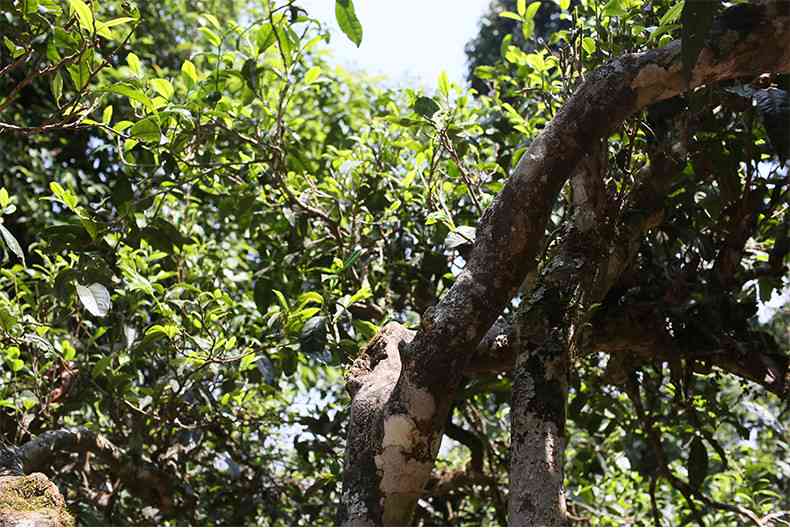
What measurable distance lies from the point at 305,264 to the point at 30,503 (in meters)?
1.31

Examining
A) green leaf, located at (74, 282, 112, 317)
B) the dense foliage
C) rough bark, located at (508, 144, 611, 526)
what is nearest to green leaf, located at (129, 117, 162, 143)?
the dense foliage

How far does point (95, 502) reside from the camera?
3016 mm

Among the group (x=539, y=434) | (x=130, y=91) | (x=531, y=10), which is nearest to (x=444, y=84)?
(x=531, y=10)

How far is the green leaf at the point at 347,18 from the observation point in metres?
1.26

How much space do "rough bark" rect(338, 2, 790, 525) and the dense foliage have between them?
0.25m

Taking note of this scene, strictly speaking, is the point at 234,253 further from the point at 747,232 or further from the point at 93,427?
the point at 747,232

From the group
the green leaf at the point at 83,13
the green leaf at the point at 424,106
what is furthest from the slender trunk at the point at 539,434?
the green leaf at the point at 83,13

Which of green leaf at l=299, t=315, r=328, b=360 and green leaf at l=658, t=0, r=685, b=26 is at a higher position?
green leaf at l=658, t=0, r=685, b=26

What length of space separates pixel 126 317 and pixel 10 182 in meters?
1.90

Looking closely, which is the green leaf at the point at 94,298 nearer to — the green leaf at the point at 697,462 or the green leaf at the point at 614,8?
the green leaf at the point at 614,8

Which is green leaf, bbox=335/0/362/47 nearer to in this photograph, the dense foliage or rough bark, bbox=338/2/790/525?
the dense foliage

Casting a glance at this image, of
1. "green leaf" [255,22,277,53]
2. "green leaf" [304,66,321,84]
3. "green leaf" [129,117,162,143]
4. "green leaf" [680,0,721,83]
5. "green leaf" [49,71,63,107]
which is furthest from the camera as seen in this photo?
"green leaf" [304,66,321,84]

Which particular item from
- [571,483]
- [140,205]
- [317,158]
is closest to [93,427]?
[140,205]

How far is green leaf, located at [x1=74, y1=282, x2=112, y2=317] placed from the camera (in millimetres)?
1867
